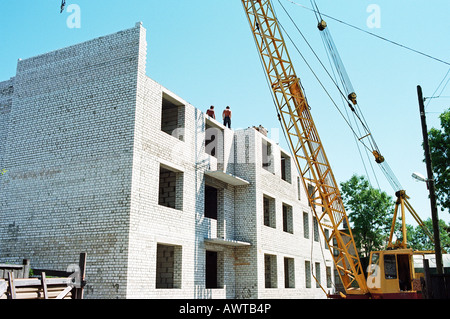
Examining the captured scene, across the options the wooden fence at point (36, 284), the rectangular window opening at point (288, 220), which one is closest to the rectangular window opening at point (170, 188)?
the wooden fence at point (36, 284)

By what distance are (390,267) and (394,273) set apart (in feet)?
0.76

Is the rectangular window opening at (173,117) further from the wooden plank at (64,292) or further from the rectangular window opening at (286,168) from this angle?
the rectangular window opening at (286,168)

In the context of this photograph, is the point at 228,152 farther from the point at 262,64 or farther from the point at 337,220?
the point at 337,220

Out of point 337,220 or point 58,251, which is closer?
point 58,251

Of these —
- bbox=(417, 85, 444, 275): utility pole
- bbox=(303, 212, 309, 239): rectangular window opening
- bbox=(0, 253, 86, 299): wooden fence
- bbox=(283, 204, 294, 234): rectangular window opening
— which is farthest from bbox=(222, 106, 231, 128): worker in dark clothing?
bbox=(0, 253, 86, 299): wooden fence

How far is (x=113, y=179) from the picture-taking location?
13.0m

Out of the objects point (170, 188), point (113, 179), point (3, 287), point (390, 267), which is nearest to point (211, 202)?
point (170, 188)

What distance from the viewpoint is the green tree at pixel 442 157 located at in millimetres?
23048

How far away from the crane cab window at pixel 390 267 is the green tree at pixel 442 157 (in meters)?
10.1

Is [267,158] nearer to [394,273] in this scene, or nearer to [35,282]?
[394,273]

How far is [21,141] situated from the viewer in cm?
1501

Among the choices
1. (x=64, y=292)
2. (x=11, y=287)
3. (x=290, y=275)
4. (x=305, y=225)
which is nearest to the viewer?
(x=11, y=287)
